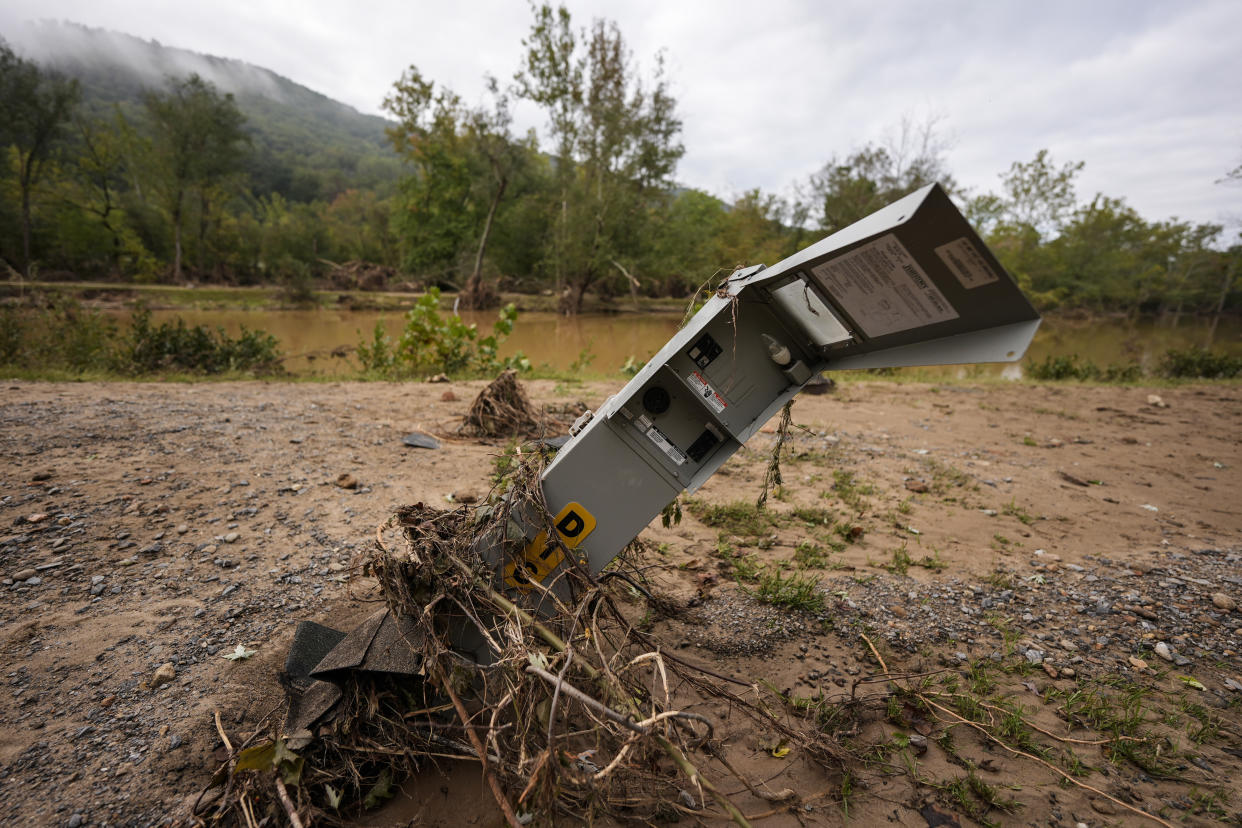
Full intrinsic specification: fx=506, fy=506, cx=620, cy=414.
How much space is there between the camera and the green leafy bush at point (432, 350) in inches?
322

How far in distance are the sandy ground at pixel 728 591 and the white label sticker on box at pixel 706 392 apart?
4.51 ft

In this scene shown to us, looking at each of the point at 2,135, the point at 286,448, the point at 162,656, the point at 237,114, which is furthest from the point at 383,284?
the point at 162,656

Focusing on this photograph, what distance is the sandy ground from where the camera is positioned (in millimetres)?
1809

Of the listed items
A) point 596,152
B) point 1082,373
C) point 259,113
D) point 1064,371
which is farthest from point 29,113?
point 259,113

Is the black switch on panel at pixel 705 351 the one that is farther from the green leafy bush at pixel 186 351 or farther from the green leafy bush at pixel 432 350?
the green leafy bush at pixel 186 351

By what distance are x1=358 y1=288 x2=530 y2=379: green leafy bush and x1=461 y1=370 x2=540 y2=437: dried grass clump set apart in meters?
2.64

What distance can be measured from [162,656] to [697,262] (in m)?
27.3

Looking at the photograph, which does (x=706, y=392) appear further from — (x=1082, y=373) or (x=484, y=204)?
(x=484, y=204)

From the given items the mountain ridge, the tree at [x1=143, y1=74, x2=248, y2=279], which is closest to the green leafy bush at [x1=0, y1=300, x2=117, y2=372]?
the tree at [x1=143, y1=74, x2=248, y2=279]

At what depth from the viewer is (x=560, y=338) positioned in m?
16.4

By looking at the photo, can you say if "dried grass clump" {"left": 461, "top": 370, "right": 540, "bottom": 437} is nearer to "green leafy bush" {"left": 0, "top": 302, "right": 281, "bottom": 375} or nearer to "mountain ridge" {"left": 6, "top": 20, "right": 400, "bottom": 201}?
"green leafy bush" {"left": 0, "top": 302, "right": 281, "bottom": 375}

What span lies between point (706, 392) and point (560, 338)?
1493 centimetres

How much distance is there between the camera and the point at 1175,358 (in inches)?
440

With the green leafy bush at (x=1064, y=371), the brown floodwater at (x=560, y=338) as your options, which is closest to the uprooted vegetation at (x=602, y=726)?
the brown floodwater at (x=560, y=338)
